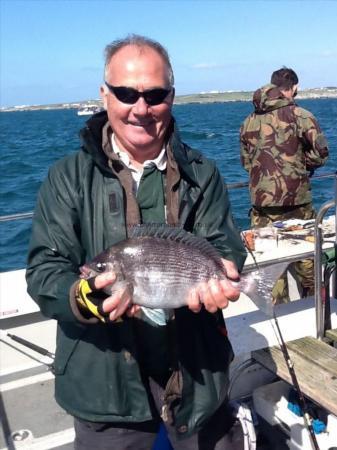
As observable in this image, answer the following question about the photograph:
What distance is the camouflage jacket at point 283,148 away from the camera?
6125 mm

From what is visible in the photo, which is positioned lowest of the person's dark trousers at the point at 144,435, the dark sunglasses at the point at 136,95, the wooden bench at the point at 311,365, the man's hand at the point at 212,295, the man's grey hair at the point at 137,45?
the wooden bench at the point at 311,365

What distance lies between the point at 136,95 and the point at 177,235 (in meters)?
0.61

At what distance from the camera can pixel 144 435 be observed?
8.09 feet

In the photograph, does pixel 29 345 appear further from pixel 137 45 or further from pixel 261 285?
pixel 137 45

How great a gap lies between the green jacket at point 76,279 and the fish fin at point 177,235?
59 mm

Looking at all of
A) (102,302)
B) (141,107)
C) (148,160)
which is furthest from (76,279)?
(141,107)

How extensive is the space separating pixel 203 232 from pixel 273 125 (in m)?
4.08

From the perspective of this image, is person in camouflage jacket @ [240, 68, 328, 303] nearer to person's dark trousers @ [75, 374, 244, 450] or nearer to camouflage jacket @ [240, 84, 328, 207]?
camouflage jacket @ [240, 84, 328, 207]

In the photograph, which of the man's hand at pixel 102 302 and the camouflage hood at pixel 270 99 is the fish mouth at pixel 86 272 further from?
the camouflage hood at pixel 270 99

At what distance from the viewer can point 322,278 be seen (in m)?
3.69

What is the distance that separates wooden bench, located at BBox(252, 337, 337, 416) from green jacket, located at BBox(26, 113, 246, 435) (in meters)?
0.92

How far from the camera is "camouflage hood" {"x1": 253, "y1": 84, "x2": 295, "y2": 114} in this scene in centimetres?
622

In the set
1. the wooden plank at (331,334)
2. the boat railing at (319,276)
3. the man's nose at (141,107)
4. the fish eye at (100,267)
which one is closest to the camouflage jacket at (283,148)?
the boat railing at (319,276)

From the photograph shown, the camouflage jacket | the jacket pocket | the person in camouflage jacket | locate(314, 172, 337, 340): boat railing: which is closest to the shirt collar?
the jacket pocket
